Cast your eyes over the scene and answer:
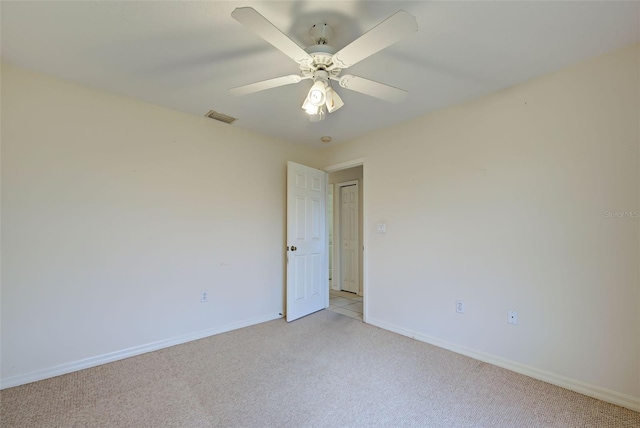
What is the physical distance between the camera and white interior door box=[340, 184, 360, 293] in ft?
16.0

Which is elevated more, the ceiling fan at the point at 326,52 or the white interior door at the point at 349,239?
the ceiling fan at the point at 326,52

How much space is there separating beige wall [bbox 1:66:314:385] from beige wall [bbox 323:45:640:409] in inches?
74.2

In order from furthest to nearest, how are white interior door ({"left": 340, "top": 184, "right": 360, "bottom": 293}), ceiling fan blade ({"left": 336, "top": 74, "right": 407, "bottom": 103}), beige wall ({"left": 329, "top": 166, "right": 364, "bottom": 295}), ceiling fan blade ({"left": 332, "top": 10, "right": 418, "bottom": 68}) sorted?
white interior door ({"left": 340, "top": 184, "right": 360, "bottom": 293}) → beige wall ({"left": 329, "top": 166, "right": 364, "bottom": 295}) → ceiling fan blade ({"left": 336, "top": 74, "right": 407, "bottom": 103}) → ceiling fan blade ({"left": 332, "top": 10, "right": 418, "bottom": 68})

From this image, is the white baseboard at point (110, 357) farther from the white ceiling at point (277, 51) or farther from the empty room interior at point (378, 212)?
the white ceiling at point (277, 51)

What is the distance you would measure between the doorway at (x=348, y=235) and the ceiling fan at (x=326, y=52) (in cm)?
296

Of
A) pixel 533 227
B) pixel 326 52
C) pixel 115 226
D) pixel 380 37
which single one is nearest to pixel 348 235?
pixel 533 227

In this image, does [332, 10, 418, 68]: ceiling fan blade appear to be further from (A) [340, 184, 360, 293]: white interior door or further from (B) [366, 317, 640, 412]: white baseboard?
(A) [340, 184, 360, 293]: white interior door

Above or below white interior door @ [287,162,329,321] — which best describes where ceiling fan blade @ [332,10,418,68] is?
above

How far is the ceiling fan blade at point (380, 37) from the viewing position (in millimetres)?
1121

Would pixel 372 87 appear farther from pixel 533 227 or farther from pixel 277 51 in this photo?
pixel 533 227

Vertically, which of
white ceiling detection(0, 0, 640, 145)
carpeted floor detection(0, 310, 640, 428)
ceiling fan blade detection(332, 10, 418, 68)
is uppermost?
white ceiling detection(0, 0, 640, 145)

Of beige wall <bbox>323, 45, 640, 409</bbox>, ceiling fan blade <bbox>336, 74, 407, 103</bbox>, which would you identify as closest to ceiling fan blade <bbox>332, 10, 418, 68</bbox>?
ceiling fan blade <bbox>336, 74, 407, 103</bbox>

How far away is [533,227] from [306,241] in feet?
7.84

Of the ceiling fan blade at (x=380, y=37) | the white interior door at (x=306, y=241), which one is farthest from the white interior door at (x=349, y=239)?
the ceiling fan blade at (x=380, y=37)
